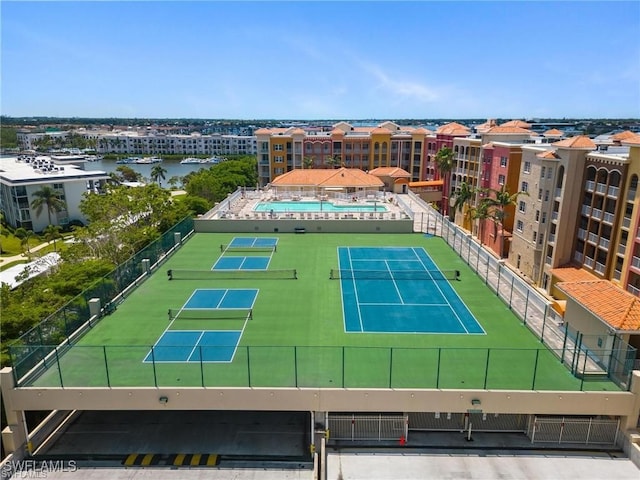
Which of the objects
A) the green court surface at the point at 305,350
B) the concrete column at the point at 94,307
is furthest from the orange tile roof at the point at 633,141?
the concrete column at the point at 94,307

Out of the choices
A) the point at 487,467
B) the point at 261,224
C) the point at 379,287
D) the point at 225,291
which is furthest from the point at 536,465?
the point at 261,224

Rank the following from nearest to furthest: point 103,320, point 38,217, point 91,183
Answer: point 103,320, point 38,217, point 91,183

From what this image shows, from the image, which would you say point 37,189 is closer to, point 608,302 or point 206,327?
point 206,327

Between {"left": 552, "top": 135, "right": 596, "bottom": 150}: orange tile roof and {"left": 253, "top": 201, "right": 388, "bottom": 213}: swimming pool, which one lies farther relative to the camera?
{"left": 253, "top": 201, "right": 388, "bottom": 213}: swimming pool

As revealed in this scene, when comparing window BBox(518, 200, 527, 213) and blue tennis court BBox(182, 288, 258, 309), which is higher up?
window BBox(518, 200, 527, 213)

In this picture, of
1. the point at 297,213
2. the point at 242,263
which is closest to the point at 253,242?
the point at 242,263

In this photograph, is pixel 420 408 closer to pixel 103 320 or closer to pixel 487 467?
pixel 487 467

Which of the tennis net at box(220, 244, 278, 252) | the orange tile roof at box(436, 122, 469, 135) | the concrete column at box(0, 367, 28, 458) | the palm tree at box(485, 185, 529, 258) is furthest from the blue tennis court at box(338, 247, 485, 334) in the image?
the orange tile roof at box(436, 122, 469, 135)

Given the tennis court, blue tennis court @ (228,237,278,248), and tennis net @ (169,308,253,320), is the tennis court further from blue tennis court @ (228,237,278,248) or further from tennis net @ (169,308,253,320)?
blue tennis court @ (228,237,278,248)
